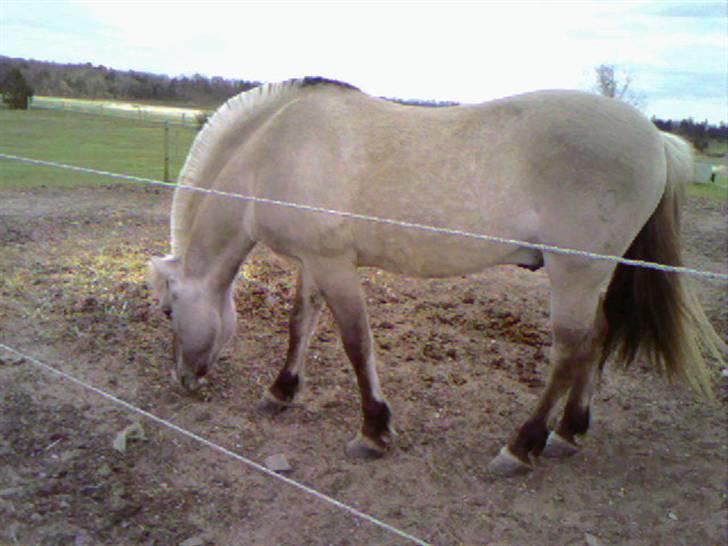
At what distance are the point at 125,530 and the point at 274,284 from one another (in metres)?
3.23

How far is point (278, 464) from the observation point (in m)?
2.89

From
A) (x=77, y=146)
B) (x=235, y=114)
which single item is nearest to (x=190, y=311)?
(x=235, y=114)

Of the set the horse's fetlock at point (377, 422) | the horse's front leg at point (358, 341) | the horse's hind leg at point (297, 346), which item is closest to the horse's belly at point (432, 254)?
the horse's front leg at point (358, 341)

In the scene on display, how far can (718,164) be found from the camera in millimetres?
24828

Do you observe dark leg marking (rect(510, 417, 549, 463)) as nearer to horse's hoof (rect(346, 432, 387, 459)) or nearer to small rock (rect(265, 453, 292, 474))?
horse's hoof (rect(346, 432, 387, 459))

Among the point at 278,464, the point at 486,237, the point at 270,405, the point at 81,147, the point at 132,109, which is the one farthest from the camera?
the point at 132,109

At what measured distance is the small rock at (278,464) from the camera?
9.41 feet

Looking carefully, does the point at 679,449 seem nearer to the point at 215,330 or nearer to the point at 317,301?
the point at 317,301

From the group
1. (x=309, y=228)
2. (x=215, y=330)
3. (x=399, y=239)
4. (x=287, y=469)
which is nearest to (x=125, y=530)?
(x=287, y=469)

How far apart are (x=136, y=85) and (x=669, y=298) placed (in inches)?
1128

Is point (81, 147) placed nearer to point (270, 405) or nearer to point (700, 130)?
point (270, 405)

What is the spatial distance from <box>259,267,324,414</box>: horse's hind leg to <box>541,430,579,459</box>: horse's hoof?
155 centimetres

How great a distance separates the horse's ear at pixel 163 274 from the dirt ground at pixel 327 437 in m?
0.73

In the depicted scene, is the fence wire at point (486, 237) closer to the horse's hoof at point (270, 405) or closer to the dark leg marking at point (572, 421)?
the dark leg marking at point (572, 421)
